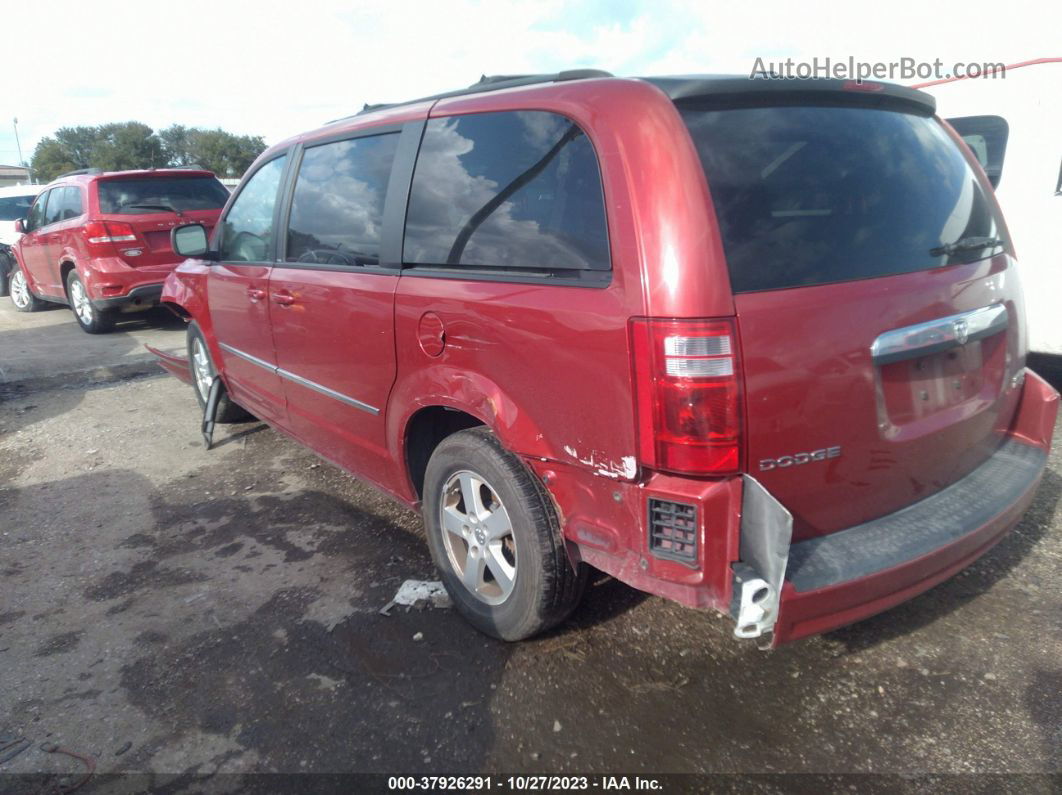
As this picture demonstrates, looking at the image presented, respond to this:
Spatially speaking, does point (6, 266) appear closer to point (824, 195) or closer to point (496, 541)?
point (496, 541)

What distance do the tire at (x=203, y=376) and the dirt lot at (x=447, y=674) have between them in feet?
5.25

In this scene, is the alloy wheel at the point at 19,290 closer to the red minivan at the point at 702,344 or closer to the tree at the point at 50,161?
the red minivan at the point at 702,344

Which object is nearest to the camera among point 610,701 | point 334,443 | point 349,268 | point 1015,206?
point 610,701

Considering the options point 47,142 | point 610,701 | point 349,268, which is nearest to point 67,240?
point 349,268

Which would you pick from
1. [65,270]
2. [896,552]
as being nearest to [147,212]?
[65,270]

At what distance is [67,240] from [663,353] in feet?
30.9

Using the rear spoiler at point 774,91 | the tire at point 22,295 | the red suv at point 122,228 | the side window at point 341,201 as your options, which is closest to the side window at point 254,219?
the side window at point 341,201

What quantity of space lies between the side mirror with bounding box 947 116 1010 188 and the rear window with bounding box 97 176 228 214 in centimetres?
789

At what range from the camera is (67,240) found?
9078 millimetres

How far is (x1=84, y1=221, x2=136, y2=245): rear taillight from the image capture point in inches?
336

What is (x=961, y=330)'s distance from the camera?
7.61ft

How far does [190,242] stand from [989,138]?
17.4ft

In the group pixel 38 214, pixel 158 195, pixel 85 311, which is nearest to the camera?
pixel 158 195

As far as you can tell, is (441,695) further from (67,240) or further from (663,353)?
(67,240)
